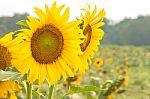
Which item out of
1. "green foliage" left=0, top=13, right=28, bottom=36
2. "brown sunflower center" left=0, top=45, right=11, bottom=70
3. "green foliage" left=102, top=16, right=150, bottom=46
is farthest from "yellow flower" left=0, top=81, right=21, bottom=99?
"green foliage" left=102, top=16, right=150, bottom=46

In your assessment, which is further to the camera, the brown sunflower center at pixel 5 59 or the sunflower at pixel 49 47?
the brown sunflower center at pixel 5 59

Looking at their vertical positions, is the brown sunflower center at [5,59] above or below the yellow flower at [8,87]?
above

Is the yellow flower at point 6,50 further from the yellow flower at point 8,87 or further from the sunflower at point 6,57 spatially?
the yellow flower at point 8,87

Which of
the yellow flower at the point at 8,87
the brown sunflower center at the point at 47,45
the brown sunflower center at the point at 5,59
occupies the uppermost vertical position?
the brown sunflower center at the point at 47,45

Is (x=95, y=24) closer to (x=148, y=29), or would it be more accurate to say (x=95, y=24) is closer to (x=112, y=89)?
(x=112, y=89)

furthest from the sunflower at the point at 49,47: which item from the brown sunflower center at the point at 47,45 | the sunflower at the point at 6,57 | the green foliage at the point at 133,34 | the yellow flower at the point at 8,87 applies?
the green foliage at the point at 133,34

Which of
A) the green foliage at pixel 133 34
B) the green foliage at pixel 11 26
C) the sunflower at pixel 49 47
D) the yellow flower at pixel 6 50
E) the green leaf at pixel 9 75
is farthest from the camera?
the green foliage at pixel 133 34

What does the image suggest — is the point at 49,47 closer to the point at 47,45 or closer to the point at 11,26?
the point at 47,45

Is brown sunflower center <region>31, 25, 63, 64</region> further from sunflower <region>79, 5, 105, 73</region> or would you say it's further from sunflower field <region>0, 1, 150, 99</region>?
sunflower <region>79, 5, 105, 73</region>
